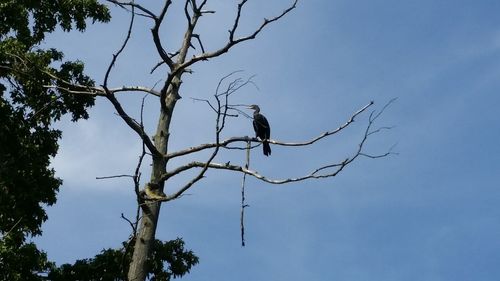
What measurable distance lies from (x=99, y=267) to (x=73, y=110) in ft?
9.90

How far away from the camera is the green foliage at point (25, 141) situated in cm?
1083

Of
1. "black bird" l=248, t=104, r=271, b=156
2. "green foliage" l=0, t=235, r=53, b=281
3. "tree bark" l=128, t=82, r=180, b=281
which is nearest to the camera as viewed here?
"tree bark" l=128, t=82, r=180, b=281

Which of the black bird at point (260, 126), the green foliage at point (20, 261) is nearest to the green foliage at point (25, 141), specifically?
the green foliage at point (20, 261)

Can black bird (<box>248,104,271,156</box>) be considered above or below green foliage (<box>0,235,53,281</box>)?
above

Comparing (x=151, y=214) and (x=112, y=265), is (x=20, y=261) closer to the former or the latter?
(x=112, y=265)

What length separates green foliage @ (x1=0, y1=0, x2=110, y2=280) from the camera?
10828mm

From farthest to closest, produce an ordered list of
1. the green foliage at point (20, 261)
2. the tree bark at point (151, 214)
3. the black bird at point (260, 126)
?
the black bird at point (260, 126) < the green foliage at point (20, 261) < the tree bark at point (151, 214)

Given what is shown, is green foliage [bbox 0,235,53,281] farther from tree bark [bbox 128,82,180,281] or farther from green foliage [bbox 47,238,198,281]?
tree bark [bbox 128,82,180,281]

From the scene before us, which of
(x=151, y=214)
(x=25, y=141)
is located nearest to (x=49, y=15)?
(x=25, y=141)

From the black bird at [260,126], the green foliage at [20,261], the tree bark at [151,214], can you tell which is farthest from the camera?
the black bird at [260,126]

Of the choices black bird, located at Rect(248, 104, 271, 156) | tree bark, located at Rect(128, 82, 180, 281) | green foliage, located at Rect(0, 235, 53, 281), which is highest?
black bird, located at Rect(248, 104, 271, 156)

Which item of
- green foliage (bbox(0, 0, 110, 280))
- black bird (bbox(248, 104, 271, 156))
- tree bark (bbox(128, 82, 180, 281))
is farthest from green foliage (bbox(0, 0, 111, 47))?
tree bark (bbox(128, 82, 180, 281))

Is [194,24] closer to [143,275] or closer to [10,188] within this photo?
[143,275]

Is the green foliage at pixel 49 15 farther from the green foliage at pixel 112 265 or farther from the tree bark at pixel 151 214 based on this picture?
the tree bark at pixel 151 214
